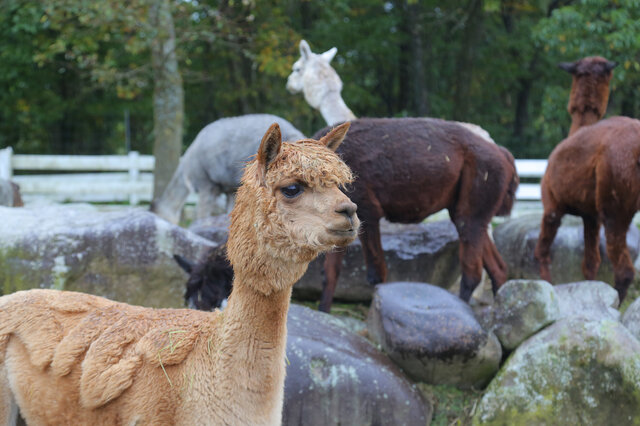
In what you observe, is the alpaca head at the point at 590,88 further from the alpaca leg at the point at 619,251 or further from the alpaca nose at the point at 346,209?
the alpaca nose at the point at 346,209

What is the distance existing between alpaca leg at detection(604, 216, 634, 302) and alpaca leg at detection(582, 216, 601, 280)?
1.57 ft

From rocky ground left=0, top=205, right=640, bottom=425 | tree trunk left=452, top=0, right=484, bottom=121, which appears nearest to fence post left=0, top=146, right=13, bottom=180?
rocky ground left=0, top=205, right=640, bottom=425

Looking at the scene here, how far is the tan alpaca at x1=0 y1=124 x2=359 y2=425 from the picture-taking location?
256cm

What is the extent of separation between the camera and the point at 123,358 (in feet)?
9.42

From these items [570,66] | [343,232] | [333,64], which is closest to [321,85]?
[570,66]

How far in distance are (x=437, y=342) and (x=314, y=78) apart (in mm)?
5061

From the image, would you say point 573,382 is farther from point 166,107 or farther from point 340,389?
point 166,107

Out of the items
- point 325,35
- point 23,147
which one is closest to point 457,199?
point 325,35

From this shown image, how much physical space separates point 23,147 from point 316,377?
18.6 m

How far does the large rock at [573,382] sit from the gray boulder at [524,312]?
26 cm

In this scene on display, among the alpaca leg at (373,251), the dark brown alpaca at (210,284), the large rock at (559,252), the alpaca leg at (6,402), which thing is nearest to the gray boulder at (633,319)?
the large rock at (559,252)

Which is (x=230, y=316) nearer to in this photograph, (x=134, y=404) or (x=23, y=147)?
(x=134, y=404)

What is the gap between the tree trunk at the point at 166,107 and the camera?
12117mm

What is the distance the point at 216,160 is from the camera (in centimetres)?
947
